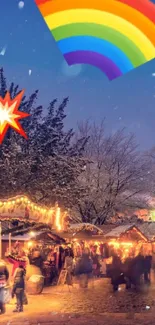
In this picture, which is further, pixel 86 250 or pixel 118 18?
pixel 86 250

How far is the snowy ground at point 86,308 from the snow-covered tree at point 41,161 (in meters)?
8.28

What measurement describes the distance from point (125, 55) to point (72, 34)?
1.20 metres

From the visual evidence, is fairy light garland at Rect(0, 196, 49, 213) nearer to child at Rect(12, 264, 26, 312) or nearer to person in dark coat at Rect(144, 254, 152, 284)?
child at Rect(12, 264, 26, 312)

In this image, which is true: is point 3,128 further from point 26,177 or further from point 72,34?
point 26,177

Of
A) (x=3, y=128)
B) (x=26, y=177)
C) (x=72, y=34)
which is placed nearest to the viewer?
(x=72, y=34)

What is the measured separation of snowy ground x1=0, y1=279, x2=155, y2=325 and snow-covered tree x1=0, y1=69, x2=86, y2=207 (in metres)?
8.28

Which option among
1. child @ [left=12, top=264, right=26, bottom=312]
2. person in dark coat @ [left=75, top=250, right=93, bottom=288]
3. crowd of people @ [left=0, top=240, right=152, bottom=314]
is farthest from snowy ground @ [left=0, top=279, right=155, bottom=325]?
person in dark coat @ [left=75, top=250, right=93, bottom=288]

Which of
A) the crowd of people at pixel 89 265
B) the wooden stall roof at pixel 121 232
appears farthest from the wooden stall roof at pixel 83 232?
the crowd of people at pixel 89 265

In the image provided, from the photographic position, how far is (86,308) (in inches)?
530

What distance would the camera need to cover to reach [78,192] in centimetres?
2703

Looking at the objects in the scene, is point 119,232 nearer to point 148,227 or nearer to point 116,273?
point 116,273

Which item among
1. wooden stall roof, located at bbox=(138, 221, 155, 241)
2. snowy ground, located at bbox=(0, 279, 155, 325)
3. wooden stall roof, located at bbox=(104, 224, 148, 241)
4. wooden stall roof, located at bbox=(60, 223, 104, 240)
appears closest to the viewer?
snowy ground, located at bbox=(0, 279, 155, 325)

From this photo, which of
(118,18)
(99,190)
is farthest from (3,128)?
(99,190)

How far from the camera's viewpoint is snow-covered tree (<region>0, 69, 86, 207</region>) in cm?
2444
